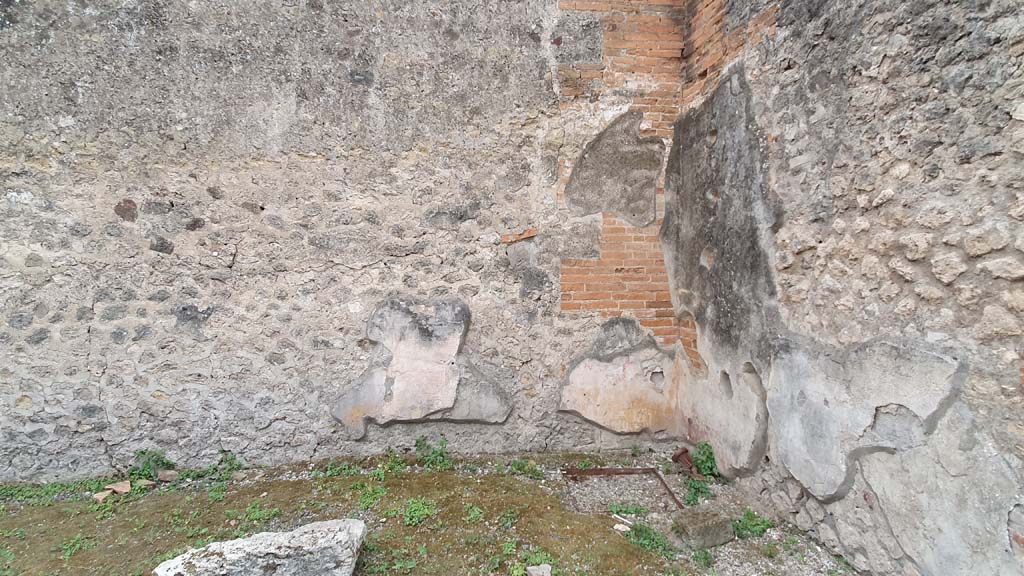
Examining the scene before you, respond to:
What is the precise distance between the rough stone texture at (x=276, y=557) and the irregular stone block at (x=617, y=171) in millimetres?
2440

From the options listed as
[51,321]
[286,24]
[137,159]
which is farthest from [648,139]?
[51,321]

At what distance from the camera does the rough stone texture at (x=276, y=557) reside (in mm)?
2010

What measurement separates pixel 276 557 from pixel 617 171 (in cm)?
299

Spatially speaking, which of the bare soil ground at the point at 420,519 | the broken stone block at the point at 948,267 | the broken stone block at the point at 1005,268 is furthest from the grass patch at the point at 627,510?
the broken stone block at the point at 1005,268

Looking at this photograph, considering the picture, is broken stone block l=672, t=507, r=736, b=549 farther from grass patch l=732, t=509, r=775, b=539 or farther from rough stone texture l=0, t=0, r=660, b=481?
rough stone texture l=0, t=0, r=660, b=481

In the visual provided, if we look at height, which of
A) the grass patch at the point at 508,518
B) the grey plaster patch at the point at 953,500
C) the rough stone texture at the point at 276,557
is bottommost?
the grass patch at the point at 508,518

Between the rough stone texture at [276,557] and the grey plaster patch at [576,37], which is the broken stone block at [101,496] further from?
the grey plaster patch at [576,37]

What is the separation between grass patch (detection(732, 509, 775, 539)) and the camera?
2535 mm

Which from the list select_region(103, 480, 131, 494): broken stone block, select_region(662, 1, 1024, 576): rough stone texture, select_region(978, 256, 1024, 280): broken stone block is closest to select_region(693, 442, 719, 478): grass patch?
select_region(662, 1, 1024, 576): rough stone texture

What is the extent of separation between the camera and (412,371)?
325cm

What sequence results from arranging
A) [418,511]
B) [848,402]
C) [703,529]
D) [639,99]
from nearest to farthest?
1. [848,402]
2. [703,529]
3. [418,511]
4. [639,99]

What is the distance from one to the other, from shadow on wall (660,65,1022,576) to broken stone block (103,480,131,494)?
3.72 m

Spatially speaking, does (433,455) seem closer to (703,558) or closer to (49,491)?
(703,558)

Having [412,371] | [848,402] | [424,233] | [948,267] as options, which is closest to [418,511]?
[412,371]
